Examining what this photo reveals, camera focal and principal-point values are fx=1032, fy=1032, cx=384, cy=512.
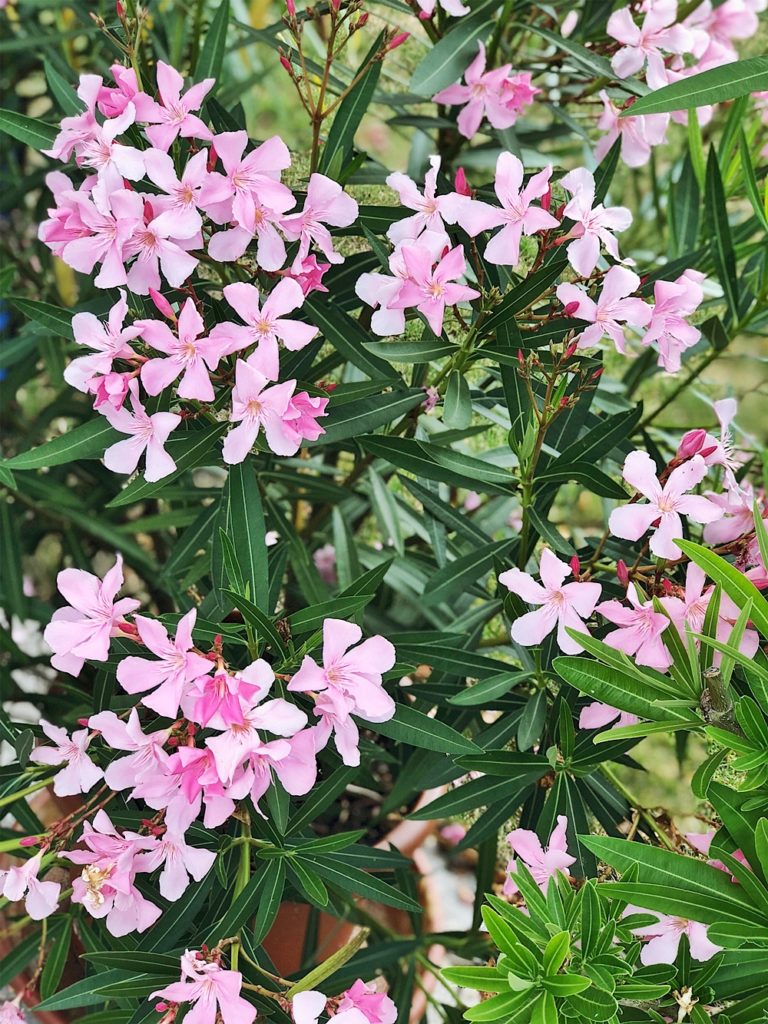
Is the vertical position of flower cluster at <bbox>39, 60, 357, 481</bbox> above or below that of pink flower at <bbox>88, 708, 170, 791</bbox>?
above

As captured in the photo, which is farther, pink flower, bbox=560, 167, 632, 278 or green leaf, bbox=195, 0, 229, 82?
green leaf, bbox=195, 0, 229, 82

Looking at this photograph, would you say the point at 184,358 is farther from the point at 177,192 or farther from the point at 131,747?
the point at 131,747

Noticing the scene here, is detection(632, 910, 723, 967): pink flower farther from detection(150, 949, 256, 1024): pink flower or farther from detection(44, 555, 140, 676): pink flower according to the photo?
detection(44, 555, 140, 676): pink flower

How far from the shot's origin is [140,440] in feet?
2.25

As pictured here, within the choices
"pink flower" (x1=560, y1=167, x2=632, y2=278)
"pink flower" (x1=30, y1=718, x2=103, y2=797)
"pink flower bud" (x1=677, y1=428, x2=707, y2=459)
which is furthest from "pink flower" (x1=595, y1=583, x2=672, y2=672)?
"pink flower" (x1=30, y1=718, x2=103, y2=797)

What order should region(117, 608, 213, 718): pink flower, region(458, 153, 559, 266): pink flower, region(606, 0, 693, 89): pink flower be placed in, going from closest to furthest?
region(117, 608, 213, 718): pink flower
region(458, 153, 559, 266): pink flower
region(606, 0, 693, 89): pink flower

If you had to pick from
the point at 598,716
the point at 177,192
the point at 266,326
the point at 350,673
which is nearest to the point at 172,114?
the point at 177,192

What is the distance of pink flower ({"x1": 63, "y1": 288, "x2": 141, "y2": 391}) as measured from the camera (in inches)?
25.7

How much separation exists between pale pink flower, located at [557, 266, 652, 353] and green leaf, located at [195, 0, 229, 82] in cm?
41

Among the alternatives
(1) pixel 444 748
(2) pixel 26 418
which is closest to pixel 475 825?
(1) pixel 444 748

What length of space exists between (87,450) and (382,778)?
0.69 m

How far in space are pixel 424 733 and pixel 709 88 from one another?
47 centimetres

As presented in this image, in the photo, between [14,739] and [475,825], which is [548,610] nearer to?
[475,825]

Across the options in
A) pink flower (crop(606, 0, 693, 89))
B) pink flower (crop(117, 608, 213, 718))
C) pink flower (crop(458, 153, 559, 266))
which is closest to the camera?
pink flower (crop(117, 608, 213, 718))
